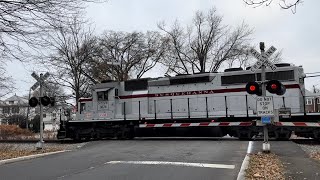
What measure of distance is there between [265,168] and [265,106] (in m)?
4.19

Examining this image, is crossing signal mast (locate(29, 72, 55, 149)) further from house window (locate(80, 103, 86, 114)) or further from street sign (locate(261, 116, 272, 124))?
street sign (locate(261, 116, 272, 124))

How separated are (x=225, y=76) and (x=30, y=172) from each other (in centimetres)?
1449

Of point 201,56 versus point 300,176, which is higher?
point 201,56

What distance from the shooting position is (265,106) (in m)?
15.3

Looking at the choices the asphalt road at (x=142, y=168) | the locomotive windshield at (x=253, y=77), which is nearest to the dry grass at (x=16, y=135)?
the locomotive windshield at (x=253, y=77)

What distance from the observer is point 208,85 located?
24156 mm

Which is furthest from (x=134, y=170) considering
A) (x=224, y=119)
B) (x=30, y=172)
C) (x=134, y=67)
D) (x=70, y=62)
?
(x=134, y=67)

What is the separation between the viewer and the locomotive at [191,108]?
861 inches

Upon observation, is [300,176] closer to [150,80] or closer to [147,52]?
[150,80]

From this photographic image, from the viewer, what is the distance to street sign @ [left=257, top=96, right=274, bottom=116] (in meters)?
15.2

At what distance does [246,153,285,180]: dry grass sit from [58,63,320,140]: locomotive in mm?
6389

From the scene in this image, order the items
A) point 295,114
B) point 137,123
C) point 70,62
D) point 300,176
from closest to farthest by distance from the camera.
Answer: point 300,176, point 295,114, point 137,123, point 70,62

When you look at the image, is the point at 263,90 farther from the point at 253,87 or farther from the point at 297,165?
the point at 297,165

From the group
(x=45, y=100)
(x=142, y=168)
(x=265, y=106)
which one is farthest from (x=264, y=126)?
(x=45, y=100)
